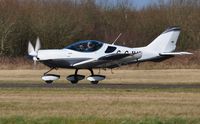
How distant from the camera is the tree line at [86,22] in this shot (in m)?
68.1

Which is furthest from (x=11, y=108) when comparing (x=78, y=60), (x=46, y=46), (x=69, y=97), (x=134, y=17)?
(x=134, y=17)

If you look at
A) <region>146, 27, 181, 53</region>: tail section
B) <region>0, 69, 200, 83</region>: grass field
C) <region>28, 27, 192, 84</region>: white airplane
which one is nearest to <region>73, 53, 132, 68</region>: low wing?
<region>28, 27, 192, 84</region>: white airplane

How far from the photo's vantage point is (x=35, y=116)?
15.2 m

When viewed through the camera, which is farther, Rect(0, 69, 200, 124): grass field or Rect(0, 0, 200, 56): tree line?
Rect(0, 0, 200, 56): tree line

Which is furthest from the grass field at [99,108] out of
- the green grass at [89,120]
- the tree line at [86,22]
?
the tree line at [86,22]

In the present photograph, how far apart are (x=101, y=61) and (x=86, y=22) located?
46.4m

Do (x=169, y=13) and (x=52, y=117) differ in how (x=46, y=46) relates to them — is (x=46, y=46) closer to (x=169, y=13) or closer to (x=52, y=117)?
(x=169, y=13)

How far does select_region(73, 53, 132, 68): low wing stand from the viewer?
3319 centimetres

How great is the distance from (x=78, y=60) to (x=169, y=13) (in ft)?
151

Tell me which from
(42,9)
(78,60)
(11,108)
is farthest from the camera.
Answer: (42,9)

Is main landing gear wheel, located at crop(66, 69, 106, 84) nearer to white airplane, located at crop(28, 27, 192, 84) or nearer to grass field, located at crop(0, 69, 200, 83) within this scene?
white airplane, located at crop(28, 27, 192, 84)

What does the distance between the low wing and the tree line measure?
33745 mm

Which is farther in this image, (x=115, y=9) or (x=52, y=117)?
(x=115, y=9)

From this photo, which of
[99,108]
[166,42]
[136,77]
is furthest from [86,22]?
[99,108]
